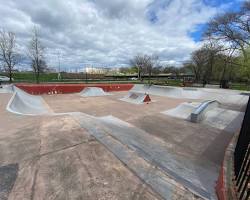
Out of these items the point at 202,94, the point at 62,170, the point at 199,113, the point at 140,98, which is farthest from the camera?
the point at 202,94

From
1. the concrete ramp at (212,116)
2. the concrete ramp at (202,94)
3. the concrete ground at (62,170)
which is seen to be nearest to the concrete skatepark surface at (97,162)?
the concrete ground at (62,170)

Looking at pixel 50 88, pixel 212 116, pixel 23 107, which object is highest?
pixel 50 88

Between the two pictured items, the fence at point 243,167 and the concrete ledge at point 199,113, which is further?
the concrete ledge at point 199,113

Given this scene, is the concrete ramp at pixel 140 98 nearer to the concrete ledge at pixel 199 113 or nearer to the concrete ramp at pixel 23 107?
the concrete ledge at pixel 199 113

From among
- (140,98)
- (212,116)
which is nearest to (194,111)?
(212,116)

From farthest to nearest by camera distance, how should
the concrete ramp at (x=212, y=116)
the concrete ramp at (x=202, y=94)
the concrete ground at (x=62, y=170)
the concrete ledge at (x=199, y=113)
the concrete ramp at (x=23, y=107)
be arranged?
the concrete ramp at (x=202, y=94)
the concrete ramp at (x=23, y=107)
the concrete ledge at (x=199, y=113)
the concrete ramp at (x=212, y=116)
the concrete ground at (x=62, y=170)

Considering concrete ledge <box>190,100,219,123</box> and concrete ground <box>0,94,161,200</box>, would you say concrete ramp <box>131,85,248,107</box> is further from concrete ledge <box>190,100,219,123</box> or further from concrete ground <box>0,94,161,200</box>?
concrete ground <box>0,94,161,200</box>

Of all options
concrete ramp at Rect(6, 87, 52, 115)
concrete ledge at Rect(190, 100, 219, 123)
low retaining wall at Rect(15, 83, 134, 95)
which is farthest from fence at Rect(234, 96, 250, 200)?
low retaining wall at Rect(15, 83, 134, 95)

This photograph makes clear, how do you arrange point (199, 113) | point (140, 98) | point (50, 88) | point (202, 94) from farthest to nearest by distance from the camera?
point (50, 88)
point (202, 94)
point (140, 98)
point (199, 113)

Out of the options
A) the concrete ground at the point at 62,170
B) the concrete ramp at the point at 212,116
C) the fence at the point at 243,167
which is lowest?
the concrete ramp at the point at 212,116

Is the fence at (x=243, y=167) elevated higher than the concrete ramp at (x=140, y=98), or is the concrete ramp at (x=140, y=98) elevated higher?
the fence at (x=243, y=167)

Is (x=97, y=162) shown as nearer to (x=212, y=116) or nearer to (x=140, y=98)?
(x=212, y=116)

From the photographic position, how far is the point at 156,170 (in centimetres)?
304

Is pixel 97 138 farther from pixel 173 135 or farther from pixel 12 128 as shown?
pixel 173 135
